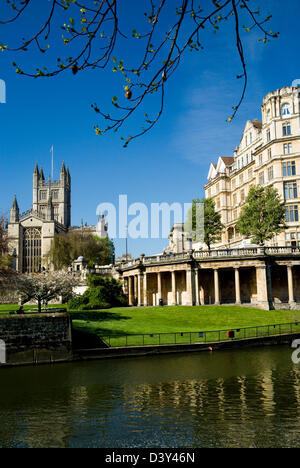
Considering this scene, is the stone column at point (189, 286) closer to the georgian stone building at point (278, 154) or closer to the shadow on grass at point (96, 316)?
the shadow on grass at point (96, 316)

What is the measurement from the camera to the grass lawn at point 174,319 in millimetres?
38928

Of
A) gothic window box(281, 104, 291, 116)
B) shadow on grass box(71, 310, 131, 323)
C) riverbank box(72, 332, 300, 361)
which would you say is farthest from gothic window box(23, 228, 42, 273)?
riverbank box(72, 332, 300, 361)

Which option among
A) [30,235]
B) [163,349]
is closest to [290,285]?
[163,349]

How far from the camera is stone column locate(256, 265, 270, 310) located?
→ 50750mm

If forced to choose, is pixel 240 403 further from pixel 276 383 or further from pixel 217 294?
pixel 217 294

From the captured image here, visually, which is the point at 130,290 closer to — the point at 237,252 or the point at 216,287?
the point at 216,287

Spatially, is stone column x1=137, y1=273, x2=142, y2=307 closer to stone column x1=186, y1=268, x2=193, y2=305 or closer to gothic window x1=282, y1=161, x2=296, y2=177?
stone column x1=186, y1=268, x2=193, y2=305

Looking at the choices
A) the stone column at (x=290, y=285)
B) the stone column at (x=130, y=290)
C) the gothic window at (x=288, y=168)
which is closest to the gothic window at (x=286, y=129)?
the gothic window at (x=288, y=168)

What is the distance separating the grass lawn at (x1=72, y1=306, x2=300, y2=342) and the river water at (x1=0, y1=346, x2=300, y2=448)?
9.92m

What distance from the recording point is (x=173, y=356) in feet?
99.8

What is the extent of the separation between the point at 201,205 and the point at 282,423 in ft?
169

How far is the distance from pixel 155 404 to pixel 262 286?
35746 millimetres

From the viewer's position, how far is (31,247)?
404 ft

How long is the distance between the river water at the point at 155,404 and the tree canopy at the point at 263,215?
28.0m
